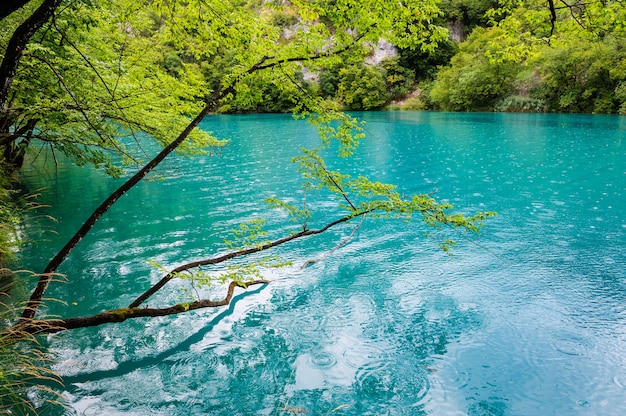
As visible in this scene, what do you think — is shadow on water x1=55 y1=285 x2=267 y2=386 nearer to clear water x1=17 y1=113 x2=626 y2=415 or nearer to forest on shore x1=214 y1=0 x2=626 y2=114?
clear water x1=17 y1=113 x2=626 y2=415

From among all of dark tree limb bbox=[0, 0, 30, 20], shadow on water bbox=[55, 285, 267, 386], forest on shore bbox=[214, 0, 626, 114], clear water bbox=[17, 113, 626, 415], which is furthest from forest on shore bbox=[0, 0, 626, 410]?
forest on shore bbox=[214, 0, 626, 114]

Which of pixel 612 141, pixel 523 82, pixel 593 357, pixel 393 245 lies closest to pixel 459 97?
pixel 523 82

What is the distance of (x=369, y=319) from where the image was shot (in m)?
7.66

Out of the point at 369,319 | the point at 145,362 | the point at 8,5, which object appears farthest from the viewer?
the point at 369,319

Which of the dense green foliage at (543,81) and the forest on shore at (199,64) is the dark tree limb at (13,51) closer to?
the forest on shore at (199,64)

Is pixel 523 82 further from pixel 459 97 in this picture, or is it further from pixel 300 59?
Answer: pixel 300 59

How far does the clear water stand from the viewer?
5719 millimetres

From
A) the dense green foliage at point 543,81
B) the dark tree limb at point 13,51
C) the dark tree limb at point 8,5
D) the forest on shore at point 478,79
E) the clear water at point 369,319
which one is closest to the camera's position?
the dark tree limb at point 8,5

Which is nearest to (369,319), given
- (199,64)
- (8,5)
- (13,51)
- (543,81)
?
(199,64)

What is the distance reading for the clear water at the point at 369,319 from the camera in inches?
225

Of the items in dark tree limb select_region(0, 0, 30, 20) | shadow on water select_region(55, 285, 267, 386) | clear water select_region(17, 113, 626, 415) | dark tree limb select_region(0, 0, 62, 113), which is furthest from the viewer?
shadow on water select_region(55, 285, 267, 386)

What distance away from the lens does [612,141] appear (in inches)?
1051

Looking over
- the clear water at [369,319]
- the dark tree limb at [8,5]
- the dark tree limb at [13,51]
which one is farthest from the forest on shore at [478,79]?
the dark tree limb at [8,5]

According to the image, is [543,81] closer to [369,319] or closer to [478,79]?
[478,79]
